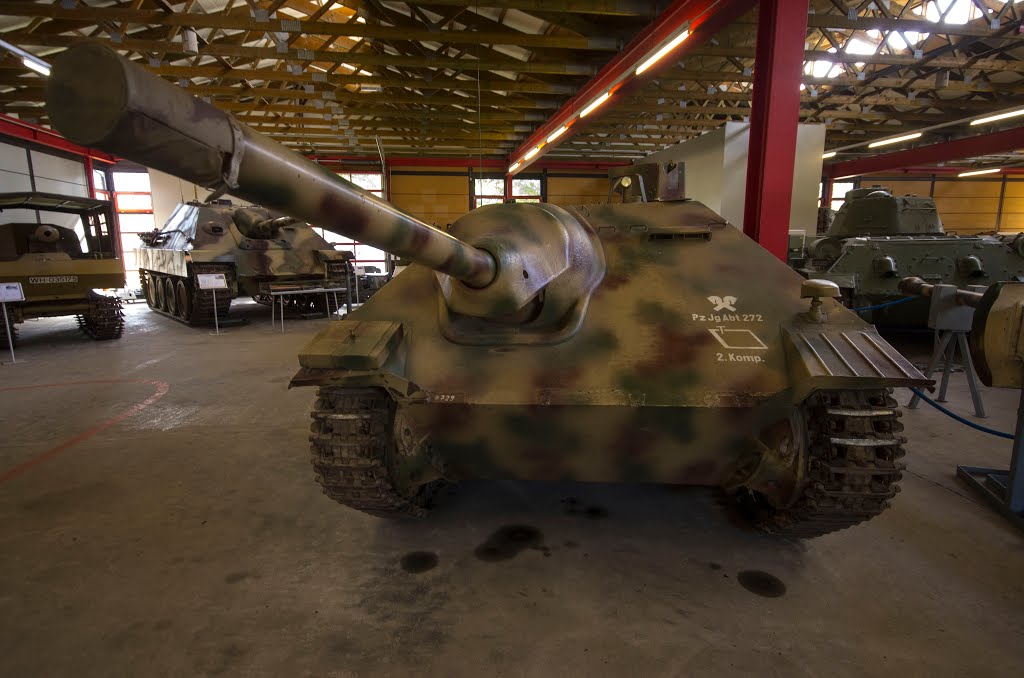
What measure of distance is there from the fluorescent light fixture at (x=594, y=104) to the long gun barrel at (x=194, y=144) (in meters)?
9.59

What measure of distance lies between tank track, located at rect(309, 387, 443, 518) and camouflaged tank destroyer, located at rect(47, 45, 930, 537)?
11mm

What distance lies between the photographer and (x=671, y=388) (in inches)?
117

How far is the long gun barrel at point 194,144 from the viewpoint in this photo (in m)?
1.29

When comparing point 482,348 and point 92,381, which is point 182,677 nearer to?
point 482,348

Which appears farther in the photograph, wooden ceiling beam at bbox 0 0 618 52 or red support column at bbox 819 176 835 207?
red support column at bbox 819 176 835 207

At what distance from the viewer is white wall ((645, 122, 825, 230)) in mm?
12133

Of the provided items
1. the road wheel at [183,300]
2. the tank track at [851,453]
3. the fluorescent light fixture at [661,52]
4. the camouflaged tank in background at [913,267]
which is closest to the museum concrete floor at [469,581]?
the tank track at [851,453]

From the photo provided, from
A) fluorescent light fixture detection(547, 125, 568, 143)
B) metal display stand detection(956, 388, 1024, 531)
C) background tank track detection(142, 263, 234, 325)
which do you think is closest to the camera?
metal display stand detection(956, 388, 1024, 531)

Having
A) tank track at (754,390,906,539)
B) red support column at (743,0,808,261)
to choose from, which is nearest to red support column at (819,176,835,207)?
red support column at (743,0,808,261)

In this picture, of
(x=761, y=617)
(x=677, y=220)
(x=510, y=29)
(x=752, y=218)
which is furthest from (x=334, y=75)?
(x=761, y=617)

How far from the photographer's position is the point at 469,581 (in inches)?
123

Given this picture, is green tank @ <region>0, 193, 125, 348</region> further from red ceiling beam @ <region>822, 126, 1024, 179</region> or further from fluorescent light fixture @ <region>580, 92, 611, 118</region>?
red ceiling beam @ <region>822, 126, 1024, 179</region>

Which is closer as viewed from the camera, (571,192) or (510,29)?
(510,29)

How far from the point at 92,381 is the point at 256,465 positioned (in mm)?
4754
